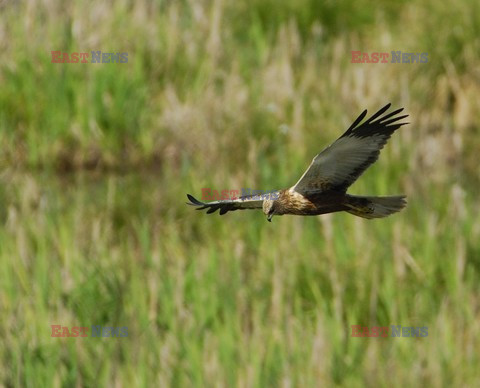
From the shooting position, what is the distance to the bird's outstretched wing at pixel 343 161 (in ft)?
5.40

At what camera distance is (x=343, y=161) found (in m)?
1.67

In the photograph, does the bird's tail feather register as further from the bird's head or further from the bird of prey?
the bird's head

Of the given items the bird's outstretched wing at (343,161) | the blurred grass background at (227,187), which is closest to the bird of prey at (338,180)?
the bird's outstretched wing at (343,161)

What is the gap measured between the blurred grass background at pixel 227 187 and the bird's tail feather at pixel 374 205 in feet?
6.29

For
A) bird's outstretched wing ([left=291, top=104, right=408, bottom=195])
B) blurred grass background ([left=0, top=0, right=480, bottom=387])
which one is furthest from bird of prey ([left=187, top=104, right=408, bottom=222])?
blurred grass background ([left=0, top=0, right=480, bottom=387])

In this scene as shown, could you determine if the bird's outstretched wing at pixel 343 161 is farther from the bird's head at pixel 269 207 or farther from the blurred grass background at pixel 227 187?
the blurred grass background at pixel 227 187

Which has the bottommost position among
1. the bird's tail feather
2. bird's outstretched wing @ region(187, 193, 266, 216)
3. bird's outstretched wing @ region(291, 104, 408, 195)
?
the bird's tail feather

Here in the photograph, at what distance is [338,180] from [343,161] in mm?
30

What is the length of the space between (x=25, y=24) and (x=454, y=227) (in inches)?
118

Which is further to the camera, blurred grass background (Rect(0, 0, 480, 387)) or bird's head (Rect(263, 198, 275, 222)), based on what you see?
blurred grass background (Rect(0, 0, 480, 387))

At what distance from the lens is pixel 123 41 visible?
6.79 m

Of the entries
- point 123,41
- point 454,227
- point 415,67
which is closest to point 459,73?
point 415,67

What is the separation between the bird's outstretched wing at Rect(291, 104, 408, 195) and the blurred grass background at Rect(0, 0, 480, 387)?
2.02 meters

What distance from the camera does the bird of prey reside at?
1.64 meters
